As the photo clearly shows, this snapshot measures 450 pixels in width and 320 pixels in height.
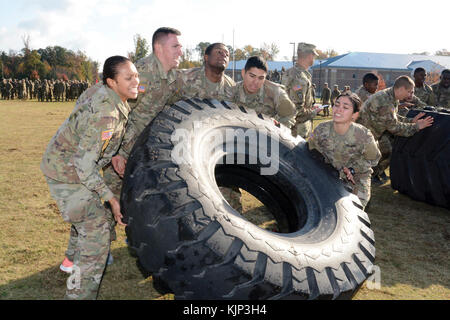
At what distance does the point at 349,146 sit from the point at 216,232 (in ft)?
7.32

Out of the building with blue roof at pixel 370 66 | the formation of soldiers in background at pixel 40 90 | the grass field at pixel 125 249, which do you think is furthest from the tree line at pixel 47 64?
the grass field at pixel 125 249

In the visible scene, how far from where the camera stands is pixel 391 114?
16.1ft

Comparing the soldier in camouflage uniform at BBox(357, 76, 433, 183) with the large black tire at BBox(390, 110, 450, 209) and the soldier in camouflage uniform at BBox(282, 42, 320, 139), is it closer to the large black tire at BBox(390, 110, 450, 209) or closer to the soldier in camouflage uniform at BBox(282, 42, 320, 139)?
the large black tire at BBox(390, 110, 450, 209)

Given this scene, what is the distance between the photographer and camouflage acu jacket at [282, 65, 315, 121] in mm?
5199

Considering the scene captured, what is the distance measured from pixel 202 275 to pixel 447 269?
2.59m

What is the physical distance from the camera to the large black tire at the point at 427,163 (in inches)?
182

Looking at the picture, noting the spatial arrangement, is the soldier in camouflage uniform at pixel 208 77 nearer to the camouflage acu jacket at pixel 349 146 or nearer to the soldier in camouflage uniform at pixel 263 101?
the soldier in camouflage uniform at pixel 263 101

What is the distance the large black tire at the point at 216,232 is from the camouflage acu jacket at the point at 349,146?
812mm

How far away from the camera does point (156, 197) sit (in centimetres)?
202

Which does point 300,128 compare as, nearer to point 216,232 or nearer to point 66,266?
point 66,266

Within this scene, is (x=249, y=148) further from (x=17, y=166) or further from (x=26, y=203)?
(x=17, y=166)

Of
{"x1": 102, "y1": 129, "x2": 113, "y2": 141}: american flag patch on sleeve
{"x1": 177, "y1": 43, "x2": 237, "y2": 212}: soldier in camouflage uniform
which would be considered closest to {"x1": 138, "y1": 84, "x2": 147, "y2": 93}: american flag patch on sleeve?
{"x1": 177, "y1": 43, "x2": 237, "y2": 212}: soldier in camouflage uniform

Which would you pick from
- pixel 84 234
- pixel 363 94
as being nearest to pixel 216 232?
pixel 84 234

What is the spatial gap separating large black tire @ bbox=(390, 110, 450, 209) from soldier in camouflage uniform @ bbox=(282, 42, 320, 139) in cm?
139
